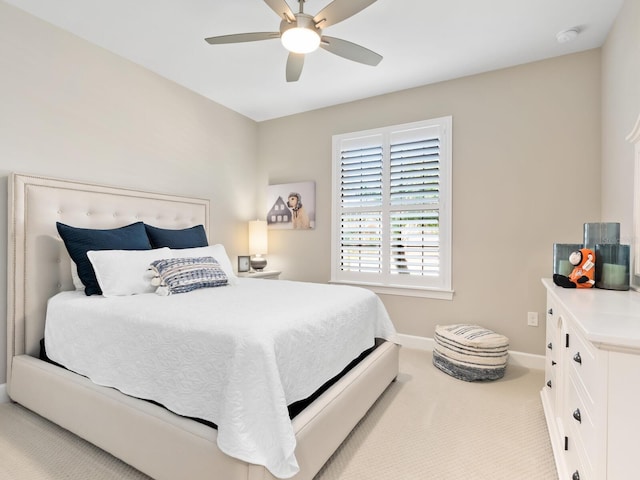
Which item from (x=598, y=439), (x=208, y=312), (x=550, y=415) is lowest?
(x=550, y=415)

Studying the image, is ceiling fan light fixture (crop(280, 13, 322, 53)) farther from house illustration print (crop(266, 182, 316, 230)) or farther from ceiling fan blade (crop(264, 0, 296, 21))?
house illustration print (crop(266, 182, 316, 230))

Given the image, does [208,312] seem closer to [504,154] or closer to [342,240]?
[342,240]

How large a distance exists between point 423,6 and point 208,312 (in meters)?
2.32

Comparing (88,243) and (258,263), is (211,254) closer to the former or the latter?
(88,243)

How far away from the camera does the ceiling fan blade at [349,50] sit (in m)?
2.05

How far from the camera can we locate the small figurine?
184 cm

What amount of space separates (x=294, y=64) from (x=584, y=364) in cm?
231

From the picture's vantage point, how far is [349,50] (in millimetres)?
2139

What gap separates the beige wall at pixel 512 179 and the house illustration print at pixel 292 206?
3.98 feet

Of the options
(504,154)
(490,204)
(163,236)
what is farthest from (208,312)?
(504,154)

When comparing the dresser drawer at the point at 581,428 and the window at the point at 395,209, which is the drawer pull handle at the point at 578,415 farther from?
the window at the point at 395,209

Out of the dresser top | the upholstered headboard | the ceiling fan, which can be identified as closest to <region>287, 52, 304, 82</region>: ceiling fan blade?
the ceiling fan

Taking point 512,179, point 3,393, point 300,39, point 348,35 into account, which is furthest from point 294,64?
point 3,393

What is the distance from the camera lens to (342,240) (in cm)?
378
